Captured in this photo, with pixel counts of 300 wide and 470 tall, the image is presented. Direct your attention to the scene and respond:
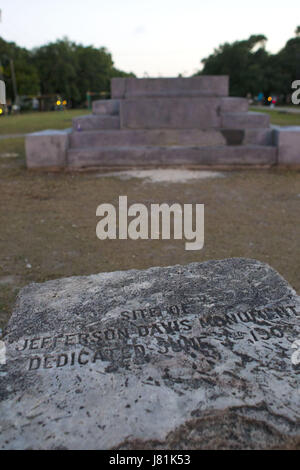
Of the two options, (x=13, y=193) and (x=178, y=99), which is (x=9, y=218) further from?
(x=178, y=99)

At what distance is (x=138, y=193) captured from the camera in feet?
21.0

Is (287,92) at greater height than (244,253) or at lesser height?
greater

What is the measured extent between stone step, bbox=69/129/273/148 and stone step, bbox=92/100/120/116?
37.8 inches

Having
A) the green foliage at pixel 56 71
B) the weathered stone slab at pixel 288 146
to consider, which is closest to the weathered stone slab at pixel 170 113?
the weathered stone slab at pixel 288 146

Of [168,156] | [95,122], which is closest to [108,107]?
[95,122]

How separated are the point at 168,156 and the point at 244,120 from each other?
5.90ft

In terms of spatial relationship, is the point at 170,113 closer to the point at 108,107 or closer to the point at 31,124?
the point at 108,107

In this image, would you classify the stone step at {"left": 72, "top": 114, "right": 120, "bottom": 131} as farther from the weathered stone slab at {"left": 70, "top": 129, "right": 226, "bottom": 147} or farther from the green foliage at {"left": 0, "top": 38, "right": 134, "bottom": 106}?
the green foliage at {"left": 0, "top": 38, "right": 134, "bottom": 106}

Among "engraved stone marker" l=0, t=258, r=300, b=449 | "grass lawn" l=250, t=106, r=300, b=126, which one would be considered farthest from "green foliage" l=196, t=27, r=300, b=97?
"engraved stone marker" l=0, t=258, r=300, b=449

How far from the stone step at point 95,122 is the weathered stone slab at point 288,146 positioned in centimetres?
341

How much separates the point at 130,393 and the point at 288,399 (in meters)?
0.57

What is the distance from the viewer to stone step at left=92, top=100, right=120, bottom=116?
9562 mm

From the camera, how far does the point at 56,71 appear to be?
172 ft
